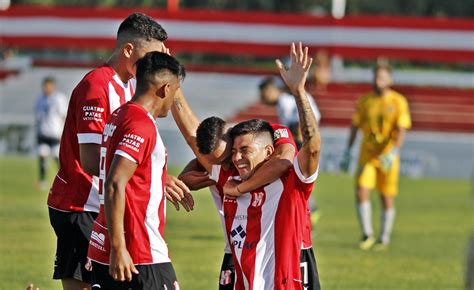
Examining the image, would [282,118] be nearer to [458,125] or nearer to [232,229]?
[232,229]

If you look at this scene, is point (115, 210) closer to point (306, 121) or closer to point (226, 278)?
point (306, 121)

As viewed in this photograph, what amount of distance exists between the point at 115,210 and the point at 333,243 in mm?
10442

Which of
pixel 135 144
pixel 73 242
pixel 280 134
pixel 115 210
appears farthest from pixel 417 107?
pixel 115 210

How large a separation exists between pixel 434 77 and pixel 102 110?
37.8 metres

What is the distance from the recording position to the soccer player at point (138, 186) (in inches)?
250

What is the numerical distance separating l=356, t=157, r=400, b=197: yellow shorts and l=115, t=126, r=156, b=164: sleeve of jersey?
1056 centimetres

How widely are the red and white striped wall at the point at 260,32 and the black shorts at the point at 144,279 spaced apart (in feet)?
105

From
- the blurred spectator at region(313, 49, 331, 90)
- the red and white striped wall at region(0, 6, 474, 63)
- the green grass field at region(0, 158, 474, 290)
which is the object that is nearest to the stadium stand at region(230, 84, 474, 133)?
the blurred spectator at region(313, 49, 331, 90)

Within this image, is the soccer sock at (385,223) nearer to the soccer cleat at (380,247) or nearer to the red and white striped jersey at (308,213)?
the soccer cleat at (380,247)

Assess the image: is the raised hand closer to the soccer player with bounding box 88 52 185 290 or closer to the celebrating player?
the celebrating player

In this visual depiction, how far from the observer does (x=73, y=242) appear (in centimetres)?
786

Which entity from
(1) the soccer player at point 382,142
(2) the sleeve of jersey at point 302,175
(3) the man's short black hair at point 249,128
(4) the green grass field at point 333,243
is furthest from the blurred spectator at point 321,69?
(2) the sleeve of jersey at point 302,175

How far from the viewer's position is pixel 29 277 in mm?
12234

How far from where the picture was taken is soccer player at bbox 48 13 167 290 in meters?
7.41
